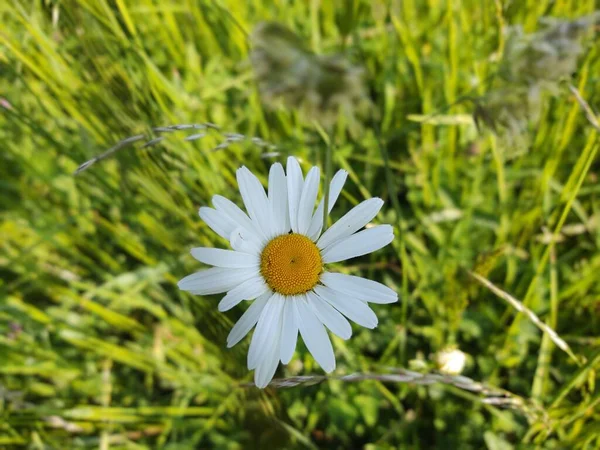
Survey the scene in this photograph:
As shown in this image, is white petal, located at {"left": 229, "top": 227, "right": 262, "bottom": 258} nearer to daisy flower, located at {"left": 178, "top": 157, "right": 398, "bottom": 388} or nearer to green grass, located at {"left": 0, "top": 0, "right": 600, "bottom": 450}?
daisy flower, located at {"left": 178, "top": 157, "right": 398, "bottom": 388}

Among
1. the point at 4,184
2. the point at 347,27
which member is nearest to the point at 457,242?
the point at 347,27

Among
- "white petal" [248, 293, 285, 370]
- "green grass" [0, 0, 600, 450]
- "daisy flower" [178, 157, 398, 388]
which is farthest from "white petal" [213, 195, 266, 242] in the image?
"green grass" [0, 0, 600, 450]

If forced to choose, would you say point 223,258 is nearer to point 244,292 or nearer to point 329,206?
→ point 244,292

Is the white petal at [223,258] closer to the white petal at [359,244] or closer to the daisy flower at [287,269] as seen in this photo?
the daisy flower at [287,269]

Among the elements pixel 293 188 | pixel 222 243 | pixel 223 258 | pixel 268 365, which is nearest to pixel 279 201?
pixel 293 188

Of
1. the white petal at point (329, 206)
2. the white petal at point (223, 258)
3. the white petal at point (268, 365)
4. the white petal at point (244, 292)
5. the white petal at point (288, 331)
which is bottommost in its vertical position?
the white petal at point (268, 365)

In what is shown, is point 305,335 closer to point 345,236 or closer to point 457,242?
point 345,236

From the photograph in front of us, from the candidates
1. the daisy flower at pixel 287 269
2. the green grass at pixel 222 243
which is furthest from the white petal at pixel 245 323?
the green grass at pixel 222 243

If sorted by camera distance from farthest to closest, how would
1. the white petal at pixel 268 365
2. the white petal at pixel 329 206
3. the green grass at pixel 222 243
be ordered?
the green grass at pixel 222 243 < the white petal at pixel 329 206 < the white petal at pixel 268 365
